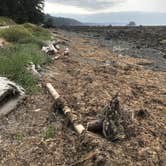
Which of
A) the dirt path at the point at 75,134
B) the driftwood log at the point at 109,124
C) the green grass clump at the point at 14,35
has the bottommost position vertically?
the green grass clump at the point at 14,35

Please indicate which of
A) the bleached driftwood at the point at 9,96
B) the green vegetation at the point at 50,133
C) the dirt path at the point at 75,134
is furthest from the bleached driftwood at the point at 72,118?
the bleached driftwood at the point at 9,96

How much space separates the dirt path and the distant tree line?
46.0 meters

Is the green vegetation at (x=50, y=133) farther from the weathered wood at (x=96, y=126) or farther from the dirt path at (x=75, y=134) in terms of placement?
the weathered wood at (x=96, y=126)

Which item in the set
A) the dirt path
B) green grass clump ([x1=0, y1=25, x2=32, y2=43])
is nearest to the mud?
green grass clump ([x1=0, y1=25, x2=32, y2=43])

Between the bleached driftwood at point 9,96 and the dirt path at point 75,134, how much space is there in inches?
7.3

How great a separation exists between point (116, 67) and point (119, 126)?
473 inches

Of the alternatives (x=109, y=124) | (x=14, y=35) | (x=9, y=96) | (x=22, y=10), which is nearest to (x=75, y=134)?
(x=109, y=124)

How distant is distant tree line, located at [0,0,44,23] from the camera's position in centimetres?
5953

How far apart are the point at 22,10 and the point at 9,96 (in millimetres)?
53658

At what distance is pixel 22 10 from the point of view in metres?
62.6

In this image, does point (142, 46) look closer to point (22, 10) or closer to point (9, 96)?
point (22, 10)

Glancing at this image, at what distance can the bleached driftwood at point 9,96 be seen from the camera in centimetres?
1016

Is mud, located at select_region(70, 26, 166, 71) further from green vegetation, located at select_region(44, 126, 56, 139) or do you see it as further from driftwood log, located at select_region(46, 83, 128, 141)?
green vegetation, located at select_region(44, 126, 56, 139)

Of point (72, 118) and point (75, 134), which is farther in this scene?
point (72, 118)
